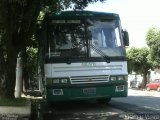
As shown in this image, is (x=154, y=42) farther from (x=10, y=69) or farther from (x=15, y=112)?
(x=15, y=112)

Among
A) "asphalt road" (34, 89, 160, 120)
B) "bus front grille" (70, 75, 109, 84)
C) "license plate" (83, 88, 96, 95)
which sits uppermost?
"bus front grille" (70, 75, 109, 84)

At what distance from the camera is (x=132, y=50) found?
61.1 m

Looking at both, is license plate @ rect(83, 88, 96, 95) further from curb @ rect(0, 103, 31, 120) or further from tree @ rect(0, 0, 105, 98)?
curb @ rect(0, 103, 31, 120)

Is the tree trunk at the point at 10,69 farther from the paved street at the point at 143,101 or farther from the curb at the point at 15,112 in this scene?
the paved street at the point at 143,101

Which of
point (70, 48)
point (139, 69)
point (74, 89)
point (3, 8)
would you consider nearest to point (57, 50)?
point (70, 48)

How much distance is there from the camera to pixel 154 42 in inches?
1871

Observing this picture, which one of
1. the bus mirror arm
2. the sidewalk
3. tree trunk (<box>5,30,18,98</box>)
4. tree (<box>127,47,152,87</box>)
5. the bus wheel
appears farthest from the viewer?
tree (<box>127,47,152,87</box>)

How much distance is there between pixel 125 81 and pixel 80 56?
6.01 ft

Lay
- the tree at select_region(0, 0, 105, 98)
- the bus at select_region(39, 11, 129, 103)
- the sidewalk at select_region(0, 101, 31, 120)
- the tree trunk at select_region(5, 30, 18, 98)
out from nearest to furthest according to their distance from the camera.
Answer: the sidewalk at select_region(0, 101, 31, 120) < the tree at select_region(0, 0, 105, 98) < the tree trunk at select_region(5, 30, 18, 98) < the bus at select_region(39, 11, 129, 103)

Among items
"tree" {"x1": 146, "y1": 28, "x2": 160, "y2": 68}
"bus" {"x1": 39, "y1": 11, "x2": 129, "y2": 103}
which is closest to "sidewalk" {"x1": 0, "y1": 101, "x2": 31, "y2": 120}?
"bus" {"x1": 39, "y1": 11, "x2": 129, "y2": 103}

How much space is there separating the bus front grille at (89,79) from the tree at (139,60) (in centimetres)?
4317

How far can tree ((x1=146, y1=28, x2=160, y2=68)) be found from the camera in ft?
156

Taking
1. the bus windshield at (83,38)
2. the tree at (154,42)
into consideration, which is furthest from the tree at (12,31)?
the tree at (154,42)

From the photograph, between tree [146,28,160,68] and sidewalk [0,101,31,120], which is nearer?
sidewalk [0,101,31,120]
